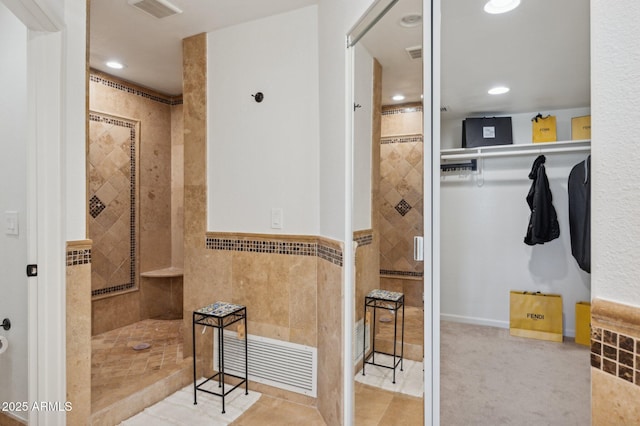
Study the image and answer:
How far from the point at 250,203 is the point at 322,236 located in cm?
67

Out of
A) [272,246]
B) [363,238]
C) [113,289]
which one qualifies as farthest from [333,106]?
[113,289]

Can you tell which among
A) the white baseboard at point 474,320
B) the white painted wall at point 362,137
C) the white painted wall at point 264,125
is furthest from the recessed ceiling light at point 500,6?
the white painted wall at point 264,125

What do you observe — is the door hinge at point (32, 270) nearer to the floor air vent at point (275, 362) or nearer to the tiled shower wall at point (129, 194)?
the floor air vent at point (275, 362)

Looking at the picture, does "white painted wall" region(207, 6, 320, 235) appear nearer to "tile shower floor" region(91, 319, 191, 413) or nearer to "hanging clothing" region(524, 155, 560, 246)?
"tile shower floor" region(91, 319, 191, 413)

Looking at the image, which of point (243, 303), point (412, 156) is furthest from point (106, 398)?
point (412, 156)

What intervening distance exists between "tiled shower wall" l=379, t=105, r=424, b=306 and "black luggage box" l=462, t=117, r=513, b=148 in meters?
0.19

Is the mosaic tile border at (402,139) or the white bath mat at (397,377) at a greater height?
the mosaic tile border at (402,139)

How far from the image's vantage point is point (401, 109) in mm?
1373

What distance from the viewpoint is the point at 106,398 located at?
2.13m

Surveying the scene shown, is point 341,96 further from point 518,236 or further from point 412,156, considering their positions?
point 518,236

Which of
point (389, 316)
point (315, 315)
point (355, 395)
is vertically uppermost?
point (389, 316)


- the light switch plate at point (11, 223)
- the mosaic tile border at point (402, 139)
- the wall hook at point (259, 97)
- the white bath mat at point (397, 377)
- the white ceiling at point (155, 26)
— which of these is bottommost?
the white bath mat at point (397, 377)

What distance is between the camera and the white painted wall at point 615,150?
0.70 m

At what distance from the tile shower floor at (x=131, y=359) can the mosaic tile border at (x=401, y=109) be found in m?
2.29
